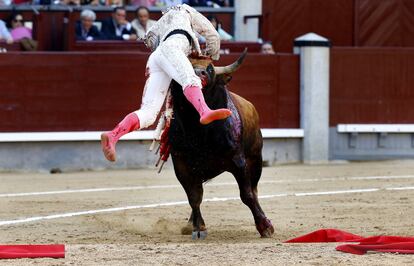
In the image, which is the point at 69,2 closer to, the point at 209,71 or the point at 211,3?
the point at 211,3

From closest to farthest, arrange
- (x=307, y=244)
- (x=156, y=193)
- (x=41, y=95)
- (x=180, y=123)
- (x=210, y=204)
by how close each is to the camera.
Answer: (x=307, y=244)
(x=180, y=123)
(x=210, y=204)
(x=156, y=193)
(x=41, y=95)

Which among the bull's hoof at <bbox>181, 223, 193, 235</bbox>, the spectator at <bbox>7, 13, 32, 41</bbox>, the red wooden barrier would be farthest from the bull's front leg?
the red wooden barrier

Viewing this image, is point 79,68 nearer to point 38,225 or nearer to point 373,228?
point 38,225

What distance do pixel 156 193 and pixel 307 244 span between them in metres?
4.87

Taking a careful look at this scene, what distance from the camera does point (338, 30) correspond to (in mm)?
18844

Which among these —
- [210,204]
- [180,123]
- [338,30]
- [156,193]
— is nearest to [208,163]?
[180,123]

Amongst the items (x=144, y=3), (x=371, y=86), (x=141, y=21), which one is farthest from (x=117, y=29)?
(x=371, y=86)

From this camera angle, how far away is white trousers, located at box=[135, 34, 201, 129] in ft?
25.5

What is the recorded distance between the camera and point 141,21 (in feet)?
49.7

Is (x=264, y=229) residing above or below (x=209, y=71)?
below

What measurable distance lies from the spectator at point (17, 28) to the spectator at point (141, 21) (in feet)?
4.05

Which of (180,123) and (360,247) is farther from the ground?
(180,123)

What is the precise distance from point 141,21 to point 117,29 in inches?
13.6

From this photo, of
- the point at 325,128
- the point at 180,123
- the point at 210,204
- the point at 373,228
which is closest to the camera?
the point at 180,123
